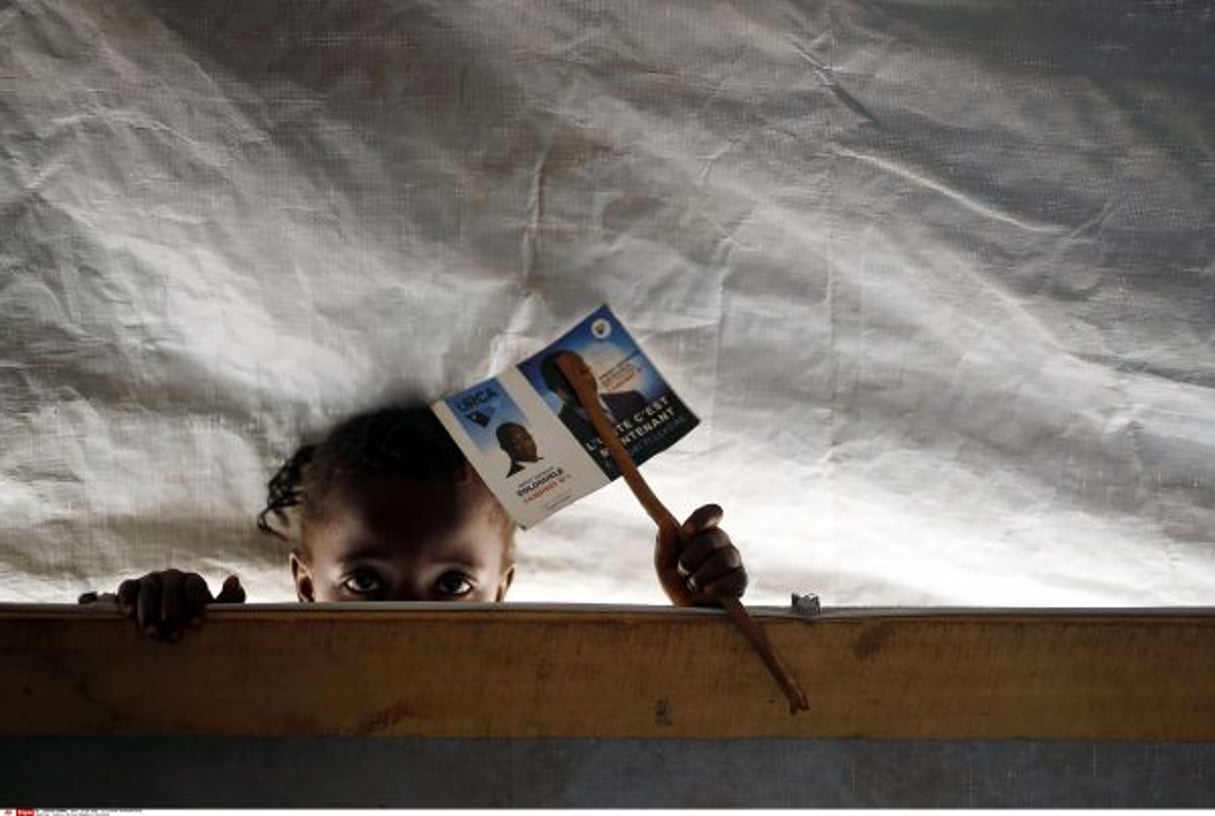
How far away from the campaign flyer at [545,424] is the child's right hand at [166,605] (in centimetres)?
20

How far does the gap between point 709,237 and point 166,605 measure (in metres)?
0.44

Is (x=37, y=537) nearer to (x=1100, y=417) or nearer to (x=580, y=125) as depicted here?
(x=580, y=125)

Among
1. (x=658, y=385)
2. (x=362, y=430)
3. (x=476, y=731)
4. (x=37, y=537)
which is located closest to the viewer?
(x=476, y=731)

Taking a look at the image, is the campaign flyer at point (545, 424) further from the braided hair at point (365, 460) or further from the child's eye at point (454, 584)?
the child's eye at point (454, 584)

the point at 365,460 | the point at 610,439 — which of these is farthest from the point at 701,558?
the point at 365,460

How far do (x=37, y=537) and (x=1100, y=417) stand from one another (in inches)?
31.2

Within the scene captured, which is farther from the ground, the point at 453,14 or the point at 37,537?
the point at 453,14

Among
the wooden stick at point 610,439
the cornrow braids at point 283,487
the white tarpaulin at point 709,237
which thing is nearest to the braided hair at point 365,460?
the cornrow braids at point 283,487

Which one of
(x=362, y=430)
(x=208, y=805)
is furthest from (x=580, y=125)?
(x=208, y=805)

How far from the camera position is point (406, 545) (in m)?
1.40

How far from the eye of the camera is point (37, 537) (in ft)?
3.45

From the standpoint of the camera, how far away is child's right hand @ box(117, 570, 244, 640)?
2.59 feet

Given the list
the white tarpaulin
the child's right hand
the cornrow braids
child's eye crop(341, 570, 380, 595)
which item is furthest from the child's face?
the child's right hand

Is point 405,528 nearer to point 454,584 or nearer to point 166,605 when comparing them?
point 454,584
